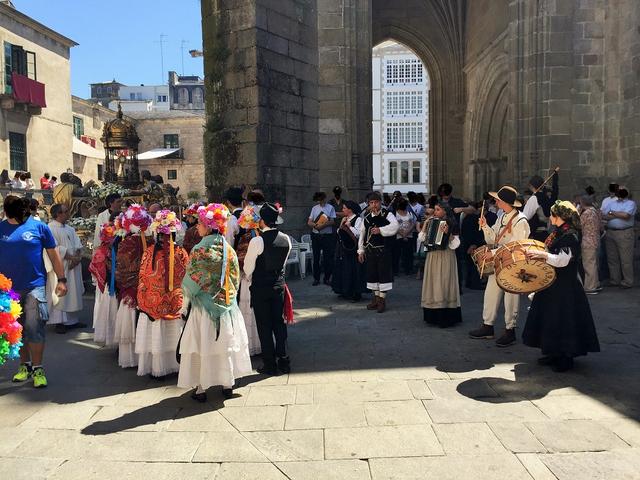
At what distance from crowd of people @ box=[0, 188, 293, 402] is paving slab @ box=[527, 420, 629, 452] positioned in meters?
2.32

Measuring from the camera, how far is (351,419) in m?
4.08

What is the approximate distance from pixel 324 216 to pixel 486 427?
6110 millimetres

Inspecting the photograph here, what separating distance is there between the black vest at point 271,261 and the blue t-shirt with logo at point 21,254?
191cm

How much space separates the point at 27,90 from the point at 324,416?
26.1 meters

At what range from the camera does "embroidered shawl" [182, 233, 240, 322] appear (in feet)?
→ 14.7

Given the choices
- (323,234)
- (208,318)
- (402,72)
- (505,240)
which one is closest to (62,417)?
(208,318)


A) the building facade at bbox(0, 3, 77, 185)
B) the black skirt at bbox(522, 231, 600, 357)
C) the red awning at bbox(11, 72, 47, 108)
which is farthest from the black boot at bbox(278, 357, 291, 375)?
the red awning at bbox(11, 72, 47, 108)

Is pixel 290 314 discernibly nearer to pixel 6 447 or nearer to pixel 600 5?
pixel 6 447

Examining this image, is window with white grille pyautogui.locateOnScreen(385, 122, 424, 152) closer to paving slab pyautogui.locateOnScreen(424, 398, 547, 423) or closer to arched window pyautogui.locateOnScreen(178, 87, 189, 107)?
arched window pyautogui.locateOnScreen(178, 87, 189, 107)

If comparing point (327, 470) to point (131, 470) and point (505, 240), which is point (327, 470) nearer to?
point (131, 470)

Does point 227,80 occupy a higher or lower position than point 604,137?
higher

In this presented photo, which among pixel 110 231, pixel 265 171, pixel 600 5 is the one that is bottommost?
pixel 110 231

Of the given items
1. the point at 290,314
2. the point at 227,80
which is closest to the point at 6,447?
the point at 290,314

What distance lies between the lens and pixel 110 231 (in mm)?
5824
